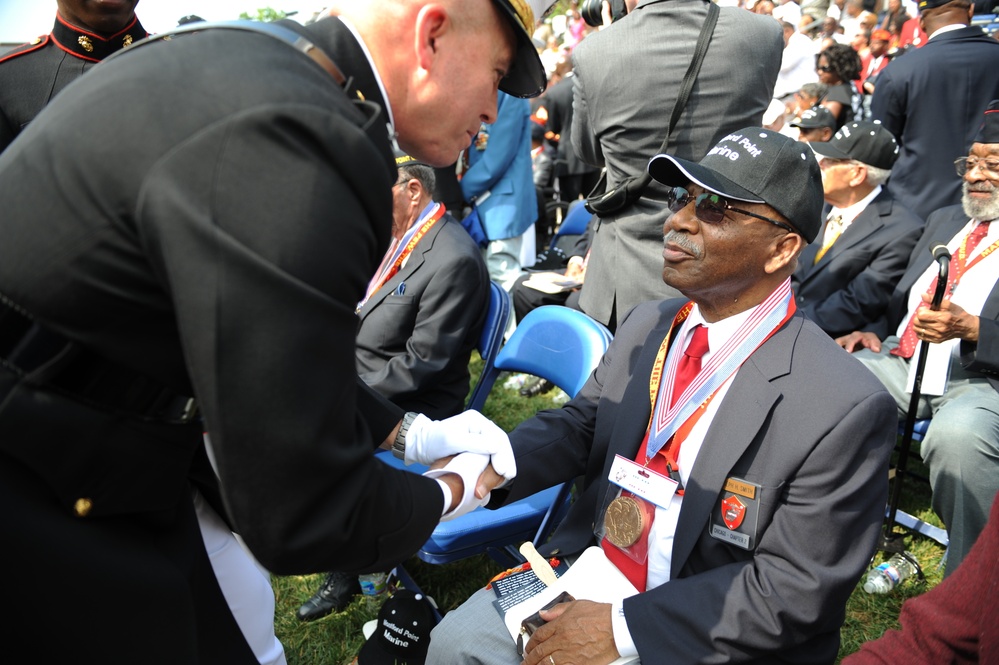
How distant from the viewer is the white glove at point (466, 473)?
4.90 feet

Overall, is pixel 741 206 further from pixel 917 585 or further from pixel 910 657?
pixel 917 585

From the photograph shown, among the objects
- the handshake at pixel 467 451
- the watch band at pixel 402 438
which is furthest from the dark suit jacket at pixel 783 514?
the watch band at pixel 402 438

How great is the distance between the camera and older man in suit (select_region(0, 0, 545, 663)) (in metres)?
0.96

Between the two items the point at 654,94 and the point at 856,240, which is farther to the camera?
the point at 856,240

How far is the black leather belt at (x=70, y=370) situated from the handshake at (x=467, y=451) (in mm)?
618

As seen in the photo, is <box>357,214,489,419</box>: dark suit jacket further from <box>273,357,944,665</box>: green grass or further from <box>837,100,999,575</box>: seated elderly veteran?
<box>837,100,999,575</box>: seated elderly veteran

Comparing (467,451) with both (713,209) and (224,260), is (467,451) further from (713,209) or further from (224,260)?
(713,209)

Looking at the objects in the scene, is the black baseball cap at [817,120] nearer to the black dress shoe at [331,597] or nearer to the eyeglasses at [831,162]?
the eyeglasses at [831,162]

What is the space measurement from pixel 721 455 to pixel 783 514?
0.68 ft

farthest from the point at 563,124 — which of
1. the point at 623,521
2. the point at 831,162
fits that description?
the point at 623,521

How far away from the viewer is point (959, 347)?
349 centimetres

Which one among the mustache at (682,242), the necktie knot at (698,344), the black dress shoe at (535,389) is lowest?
the black dress shoe at (535,389)

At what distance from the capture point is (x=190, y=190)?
3.09 feet

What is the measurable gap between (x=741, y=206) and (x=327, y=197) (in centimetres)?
159
